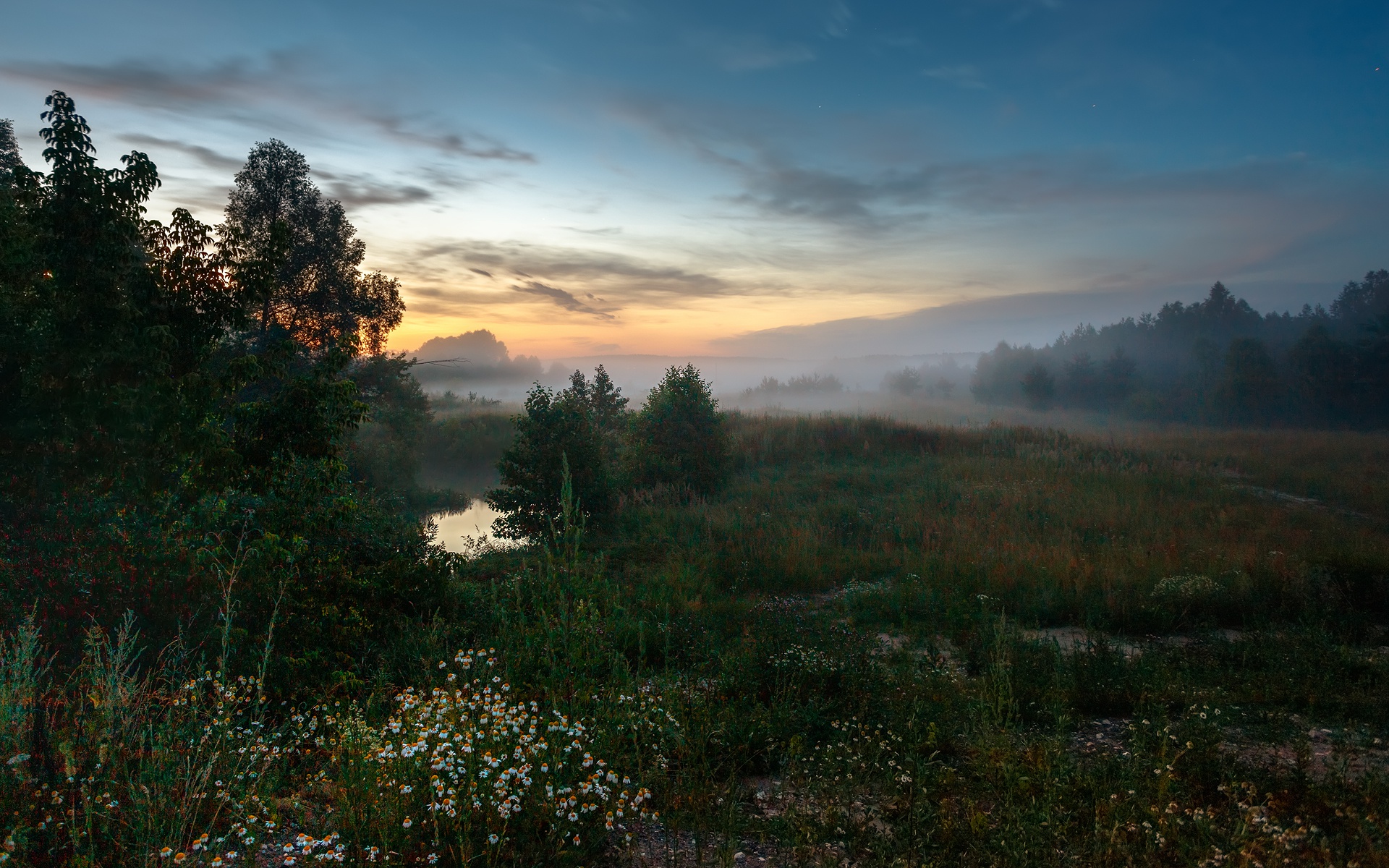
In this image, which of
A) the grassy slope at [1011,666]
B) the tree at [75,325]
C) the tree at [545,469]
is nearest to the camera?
the grassy slope at [1011,666]

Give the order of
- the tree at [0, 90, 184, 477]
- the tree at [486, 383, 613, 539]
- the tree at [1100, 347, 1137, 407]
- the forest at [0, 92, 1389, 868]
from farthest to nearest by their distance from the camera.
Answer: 1. the tree at [1100, 347, 1137, 407]
2. the tree at [486, 383, 613, 539]
3. the tree at [0, 90, 184, 477]
4. the forest at [0, 92, 1389, 868]

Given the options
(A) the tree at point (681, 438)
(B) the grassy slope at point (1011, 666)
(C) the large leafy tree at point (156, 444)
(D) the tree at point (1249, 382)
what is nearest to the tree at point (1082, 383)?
(D) the tree at point (1249, 382)

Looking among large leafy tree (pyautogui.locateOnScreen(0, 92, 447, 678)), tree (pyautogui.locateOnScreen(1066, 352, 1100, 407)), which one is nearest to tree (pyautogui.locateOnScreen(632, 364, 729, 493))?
large leafy tree (pyautogui.locateOnScreen(0, 92, 447, 678))

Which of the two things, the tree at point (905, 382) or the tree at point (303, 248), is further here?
the tree at point (905, 382)

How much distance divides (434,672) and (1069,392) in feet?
199

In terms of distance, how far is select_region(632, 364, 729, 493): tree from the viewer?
20.3 metres

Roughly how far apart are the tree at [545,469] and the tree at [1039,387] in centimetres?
4997

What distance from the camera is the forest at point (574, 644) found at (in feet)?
11.0

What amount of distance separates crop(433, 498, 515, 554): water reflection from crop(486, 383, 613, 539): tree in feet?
4.85

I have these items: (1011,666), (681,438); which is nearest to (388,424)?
(681,438)

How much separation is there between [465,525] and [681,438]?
350 inches

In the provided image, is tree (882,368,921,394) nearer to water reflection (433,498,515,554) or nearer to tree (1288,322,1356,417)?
tree (1288,322,1356,417)

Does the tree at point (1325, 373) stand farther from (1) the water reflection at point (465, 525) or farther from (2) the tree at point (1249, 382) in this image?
(1) the water reflection at point (465, 525)

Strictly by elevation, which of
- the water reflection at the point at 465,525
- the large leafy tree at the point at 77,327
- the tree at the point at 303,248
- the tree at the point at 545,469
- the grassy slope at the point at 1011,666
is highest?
the tree at the point at 303,248
